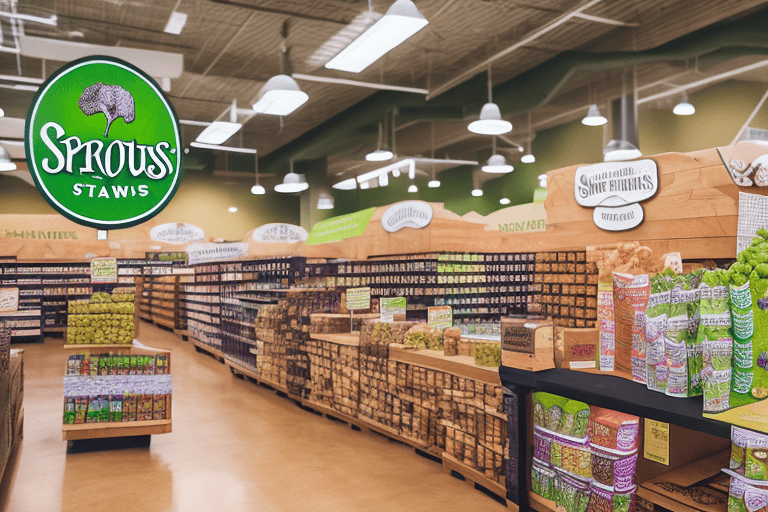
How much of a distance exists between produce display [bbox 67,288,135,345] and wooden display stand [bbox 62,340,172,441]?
0.07m

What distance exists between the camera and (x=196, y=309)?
47.2 ft

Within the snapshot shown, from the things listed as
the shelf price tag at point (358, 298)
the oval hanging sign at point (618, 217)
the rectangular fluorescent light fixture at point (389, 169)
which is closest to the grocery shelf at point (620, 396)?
the oval hanging sign at point (618, 217)

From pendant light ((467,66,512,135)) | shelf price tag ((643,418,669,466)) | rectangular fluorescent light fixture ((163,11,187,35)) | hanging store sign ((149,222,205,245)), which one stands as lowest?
shelf price tag ((643,418,669,466))

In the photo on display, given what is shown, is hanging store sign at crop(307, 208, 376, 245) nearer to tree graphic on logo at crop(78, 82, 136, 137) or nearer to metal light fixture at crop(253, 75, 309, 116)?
metal light fixture at crop(253, 75, 309, 116)

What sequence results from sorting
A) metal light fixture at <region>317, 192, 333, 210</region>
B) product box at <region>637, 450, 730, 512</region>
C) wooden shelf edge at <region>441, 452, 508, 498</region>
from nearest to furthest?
product box at <region>637, 450, 730, 512</region> → wooden shelf edge at <region>441, 452, 508, 498</region> → metal light fixture at <region>317, 192, 333, 210</region>

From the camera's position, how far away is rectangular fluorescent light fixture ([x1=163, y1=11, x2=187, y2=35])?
26.8ft

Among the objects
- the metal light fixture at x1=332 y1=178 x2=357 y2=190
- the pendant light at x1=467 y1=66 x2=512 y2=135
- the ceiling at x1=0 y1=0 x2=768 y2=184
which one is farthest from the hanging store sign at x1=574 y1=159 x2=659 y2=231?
the metal light fixture at x1=332 y1=178 x2=357 y2=190

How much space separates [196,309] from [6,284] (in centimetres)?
517

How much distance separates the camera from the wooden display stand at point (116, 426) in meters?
5.15

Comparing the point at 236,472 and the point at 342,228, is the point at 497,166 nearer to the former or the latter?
the point at 342,228

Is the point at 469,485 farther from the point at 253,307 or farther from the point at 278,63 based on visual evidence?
the point at 278,63

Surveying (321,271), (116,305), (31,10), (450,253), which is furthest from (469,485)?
(31,10)

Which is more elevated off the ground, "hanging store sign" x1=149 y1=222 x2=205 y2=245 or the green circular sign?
"hanging store sign" x1=149 y1=222 x2=205 y2=245

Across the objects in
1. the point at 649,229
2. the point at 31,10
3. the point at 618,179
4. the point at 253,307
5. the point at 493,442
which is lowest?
the point at 493,442
